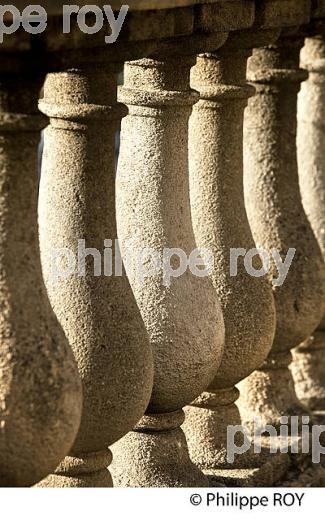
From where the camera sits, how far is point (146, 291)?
4199 mm

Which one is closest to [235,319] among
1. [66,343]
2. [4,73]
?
[66,343]

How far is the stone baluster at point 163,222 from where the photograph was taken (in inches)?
164

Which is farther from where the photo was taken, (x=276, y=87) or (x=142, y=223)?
(x=276, y=87)

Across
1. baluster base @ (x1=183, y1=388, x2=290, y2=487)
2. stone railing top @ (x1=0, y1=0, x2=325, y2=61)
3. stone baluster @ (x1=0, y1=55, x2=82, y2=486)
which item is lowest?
baluster base @ (x1=183, y1=388, x2=290, y2=487)

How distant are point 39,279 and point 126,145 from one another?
97cm

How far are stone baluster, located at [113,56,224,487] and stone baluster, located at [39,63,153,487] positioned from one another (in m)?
0.34

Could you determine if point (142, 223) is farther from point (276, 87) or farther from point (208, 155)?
point (276, 87)

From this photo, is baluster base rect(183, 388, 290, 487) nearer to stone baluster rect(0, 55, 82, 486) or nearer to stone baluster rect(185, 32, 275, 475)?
stone baluster rect(185, 32, 275, 475)

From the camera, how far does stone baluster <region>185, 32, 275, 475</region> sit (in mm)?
4480

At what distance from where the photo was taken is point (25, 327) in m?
3.33

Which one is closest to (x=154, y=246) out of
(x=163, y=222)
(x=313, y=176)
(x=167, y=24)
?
(x=163, y=222)

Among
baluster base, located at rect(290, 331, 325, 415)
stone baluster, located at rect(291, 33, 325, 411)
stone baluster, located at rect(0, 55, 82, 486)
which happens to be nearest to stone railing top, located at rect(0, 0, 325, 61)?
stone baluster, located at rect(0, 55, 82, 486)
